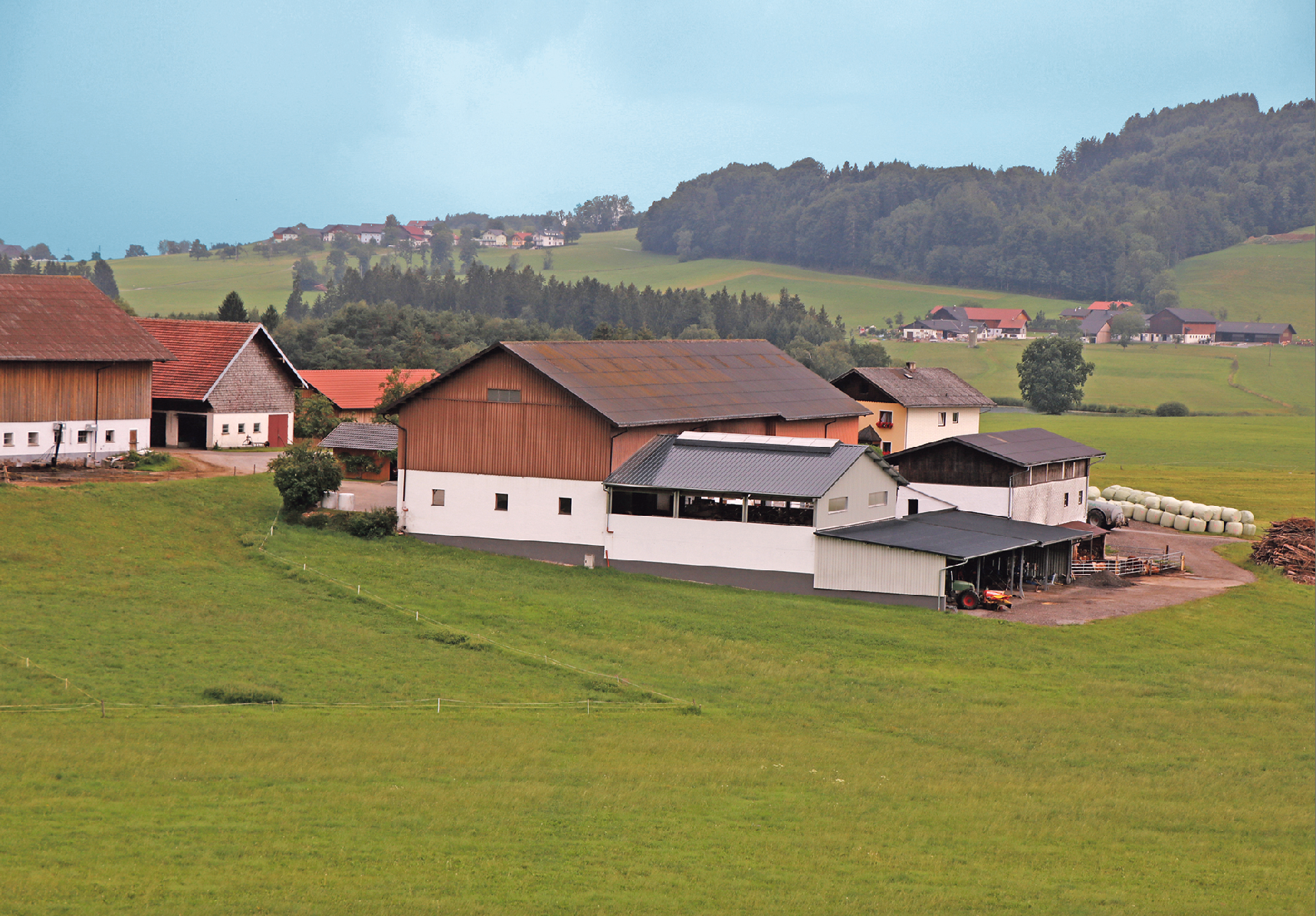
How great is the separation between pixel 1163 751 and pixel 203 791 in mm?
19086

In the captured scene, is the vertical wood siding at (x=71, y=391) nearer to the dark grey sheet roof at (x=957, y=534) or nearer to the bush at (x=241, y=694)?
the bush at (x=241, y=694)

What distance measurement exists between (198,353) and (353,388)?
16012 millimetres

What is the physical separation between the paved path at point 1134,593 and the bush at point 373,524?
21.8 metres

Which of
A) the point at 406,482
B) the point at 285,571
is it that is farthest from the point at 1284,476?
the point at 285,571

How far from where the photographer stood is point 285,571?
42.6 metres

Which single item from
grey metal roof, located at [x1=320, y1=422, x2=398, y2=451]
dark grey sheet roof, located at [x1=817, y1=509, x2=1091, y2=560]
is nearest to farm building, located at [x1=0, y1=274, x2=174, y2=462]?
grey metal roof, located at [x1=320, y1=422, x2=398, y2=451]

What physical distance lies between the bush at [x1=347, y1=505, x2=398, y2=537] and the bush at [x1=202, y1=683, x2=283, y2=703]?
21.3 metres

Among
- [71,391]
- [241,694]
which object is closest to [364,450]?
[71,391]

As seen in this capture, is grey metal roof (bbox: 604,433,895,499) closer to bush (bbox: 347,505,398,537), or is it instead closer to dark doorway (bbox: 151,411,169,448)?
bush (bbox: 347,505,398,537)

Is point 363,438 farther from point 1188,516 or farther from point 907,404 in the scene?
point 1188,516

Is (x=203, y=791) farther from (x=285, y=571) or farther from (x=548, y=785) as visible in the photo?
(x=285, y=571)

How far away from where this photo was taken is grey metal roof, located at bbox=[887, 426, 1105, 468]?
54.2m

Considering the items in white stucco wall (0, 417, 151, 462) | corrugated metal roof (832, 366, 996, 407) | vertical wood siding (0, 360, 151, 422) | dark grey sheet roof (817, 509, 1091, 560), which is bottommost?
dark grey sheet roof (817, 509, 1091, 560)

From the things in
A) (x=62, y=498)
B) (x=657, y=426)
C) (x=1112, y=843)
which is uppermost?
(x=657, y=426)
